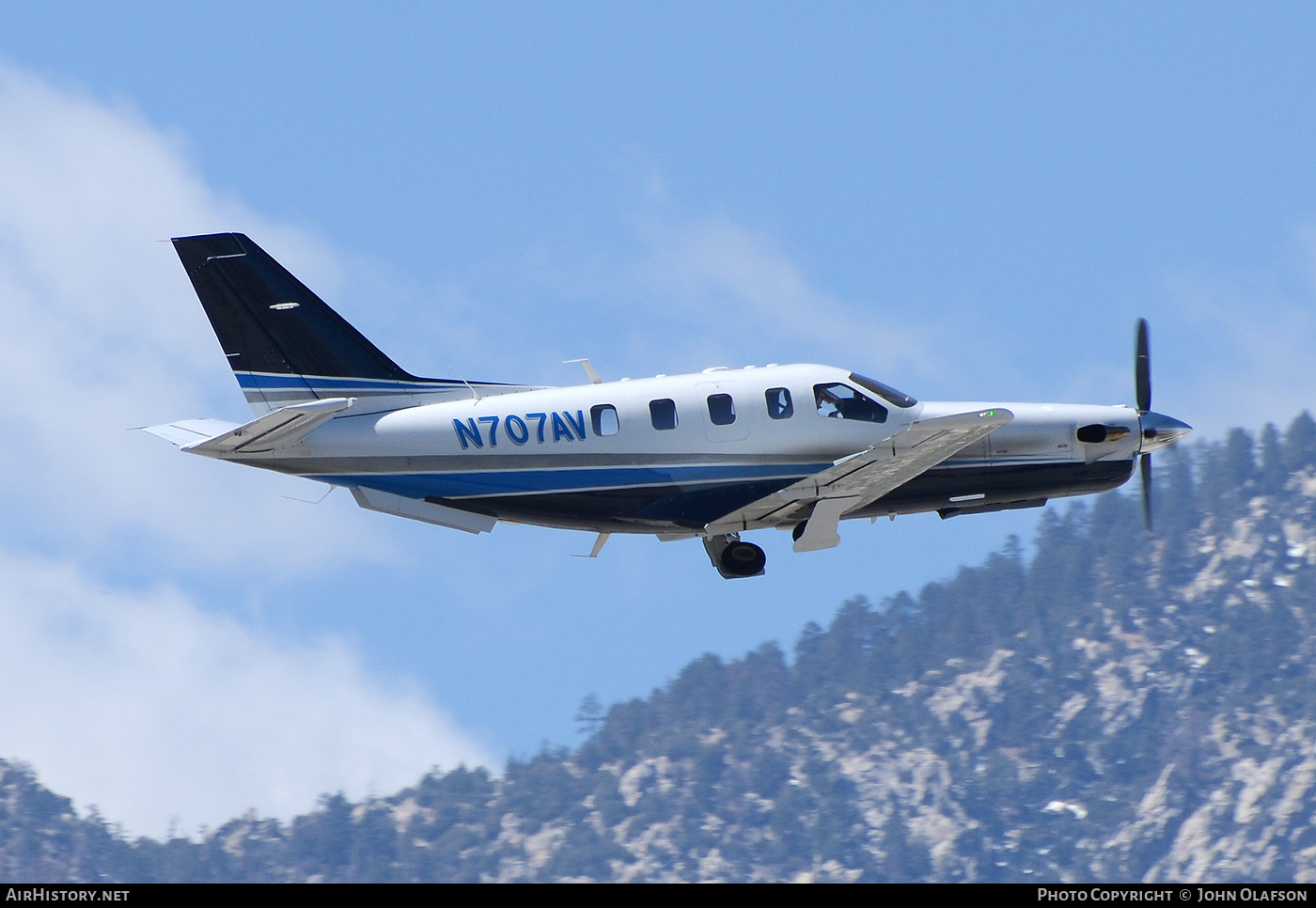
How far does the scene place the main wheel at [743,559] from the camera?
118 feet

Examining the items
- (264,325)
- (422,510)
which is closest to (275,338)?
(264,325)

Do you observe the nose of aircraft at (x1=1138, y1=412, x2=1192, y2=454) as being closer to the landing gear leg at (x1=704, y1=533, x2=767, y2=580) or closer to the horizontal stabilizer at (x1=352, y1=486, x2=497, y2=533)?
the landing gear leg at (x1=704, y1=533, x2=767, y2=580)

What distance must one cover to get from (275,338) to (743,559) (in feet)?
32.5

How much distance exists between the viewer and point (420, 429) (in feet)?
111

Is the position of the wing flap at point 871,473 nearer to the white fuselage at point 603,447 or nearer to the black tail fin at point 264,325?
the white fuselage at point 603,447

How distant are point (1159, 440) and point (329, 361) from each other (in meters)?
16.5

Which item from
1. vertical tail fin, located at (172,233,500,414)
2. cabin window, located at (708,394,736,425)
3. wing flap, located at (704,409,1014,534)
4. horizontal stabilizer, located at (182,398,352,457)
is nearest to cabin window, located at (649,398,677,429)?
cabin window, located at (708,394,736,425)

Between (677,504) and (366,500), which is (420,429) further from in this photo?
(677,504)

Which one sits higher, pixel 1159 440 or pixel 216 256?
pixel 216 256

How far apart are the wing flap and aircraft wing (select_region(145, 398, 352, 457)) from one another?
296 inches

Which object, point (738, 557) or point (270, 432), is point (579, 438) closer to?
point (738, 557)

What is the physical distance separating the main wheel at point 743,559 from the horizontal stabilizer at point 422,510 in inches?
185

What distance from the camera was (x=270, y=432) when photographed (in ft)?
108
